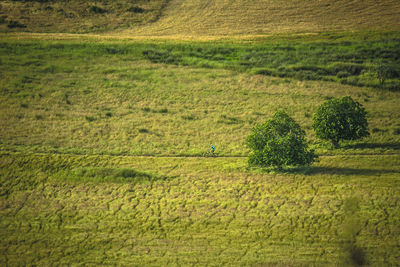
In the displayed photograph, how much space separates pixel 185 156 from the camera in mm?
50000

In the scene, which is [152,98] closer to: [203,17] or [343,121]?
[343,121]

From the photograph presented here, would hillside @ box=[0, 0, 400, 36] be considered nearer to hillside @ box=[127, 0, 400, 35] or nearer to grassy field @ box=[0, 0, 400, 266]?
hillside @ box=[127, 0, 400, 35]

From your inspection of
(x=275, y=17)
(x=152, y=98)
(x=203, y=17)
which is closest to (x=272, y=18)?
(x=275, y=17)

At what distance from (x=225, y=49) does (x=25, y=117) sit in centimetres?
3851

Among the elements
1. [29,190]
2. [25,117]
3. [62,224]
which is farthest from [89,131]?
[62,224]

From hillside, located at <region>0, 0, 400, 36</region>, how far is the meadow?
21.6 feet

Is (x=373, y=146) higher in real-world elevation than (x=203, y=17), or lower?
lower

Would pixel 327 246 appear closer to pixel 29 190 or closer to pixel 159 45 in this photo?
pixel 29 190

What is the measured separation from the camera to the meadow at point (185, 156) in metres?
34.1

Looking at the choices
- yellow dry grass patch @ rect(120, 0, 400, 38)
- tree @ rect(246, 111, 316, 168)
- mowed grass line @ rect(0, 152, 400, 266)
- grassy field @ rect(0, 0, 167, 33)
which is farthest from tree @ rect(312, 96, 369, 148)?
grassy field @ rect(0, 0, 167, 33)

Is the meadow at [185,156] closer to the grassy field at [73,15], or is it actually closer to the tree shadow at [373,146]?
the tree shadow at [373,146]

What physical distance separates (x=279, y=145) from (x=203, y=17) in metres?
59.8

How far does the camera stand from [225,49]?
266ft

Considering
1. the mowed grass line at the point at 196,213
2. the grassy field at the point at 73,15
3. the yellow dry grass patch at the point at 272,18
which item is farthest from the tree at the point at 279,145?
the grassy field at the point at 73,15
